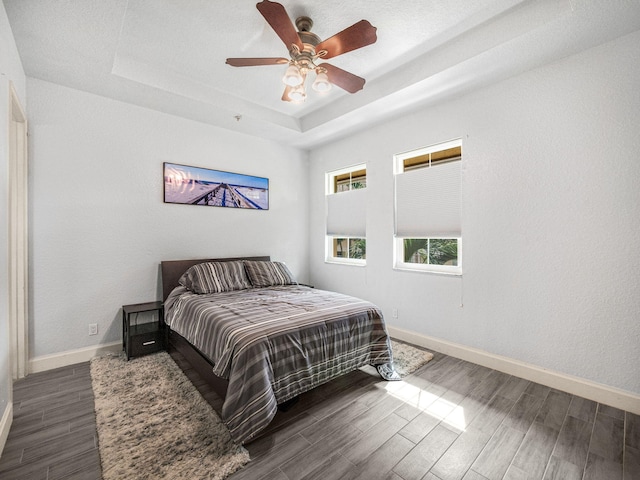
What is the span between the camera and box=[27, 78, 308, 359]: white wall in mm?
2793

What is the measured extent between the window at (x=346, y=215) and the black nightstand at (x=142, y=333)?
A: 2503mm

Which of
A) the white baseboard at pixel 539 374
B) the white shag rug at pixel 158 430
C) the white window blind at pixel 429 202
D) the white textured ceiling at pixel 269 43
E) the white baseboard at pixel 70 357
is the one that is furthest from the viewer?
the white window blind at pixel 429 202

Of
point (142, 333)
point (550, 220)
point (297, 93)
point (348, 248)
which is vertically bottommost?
point (142, 333)

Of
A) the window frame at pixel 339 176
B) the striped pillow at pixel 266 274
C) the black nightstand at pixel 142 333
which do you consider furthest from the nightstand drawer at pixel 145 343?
the window frame at pixel 339 176

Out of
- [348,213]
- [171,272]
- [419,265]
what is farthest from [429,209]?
[171,272]

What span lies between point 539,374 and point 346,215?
110 inches

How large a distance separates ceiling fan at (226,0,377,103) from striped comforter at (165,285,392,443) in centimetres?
180

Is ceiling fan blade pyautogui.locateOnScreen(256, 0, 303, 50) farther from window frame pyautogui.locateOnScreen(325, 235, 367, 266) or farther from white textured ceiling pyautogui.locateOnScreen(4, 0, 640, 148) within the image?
window frame pyautogui.locateOnScreen(325, 235, 367, 266)

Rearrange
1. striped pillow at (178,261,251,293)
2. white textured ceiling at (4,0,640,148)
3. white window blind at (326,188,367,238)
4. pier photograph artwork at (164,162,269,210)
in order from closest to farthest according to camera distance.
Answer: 1. white textured ceiling at (4,0,640,148)
2. striped pillow at (178,261,251,293)
3. pier photograph artwork at (164,162,269,210)
4. white window blind at (326,188,367,238)

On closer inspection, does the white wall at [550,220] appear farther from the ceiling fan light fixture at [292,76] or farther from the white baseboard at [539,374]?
the ceiling fan light fixture at [292,76]

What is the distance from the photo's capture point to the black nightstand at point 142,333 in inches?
116

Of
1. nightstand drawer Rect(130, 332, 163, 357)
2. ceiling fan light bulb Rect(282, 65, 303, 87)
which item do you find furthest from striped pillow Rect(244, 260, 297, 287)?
ceiling fan light bulb Rect(282, 65, 303, 87)

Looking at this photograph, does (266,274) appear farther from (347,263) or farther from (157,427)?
(157,427)

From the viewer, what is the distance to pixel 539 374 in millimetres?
2518
